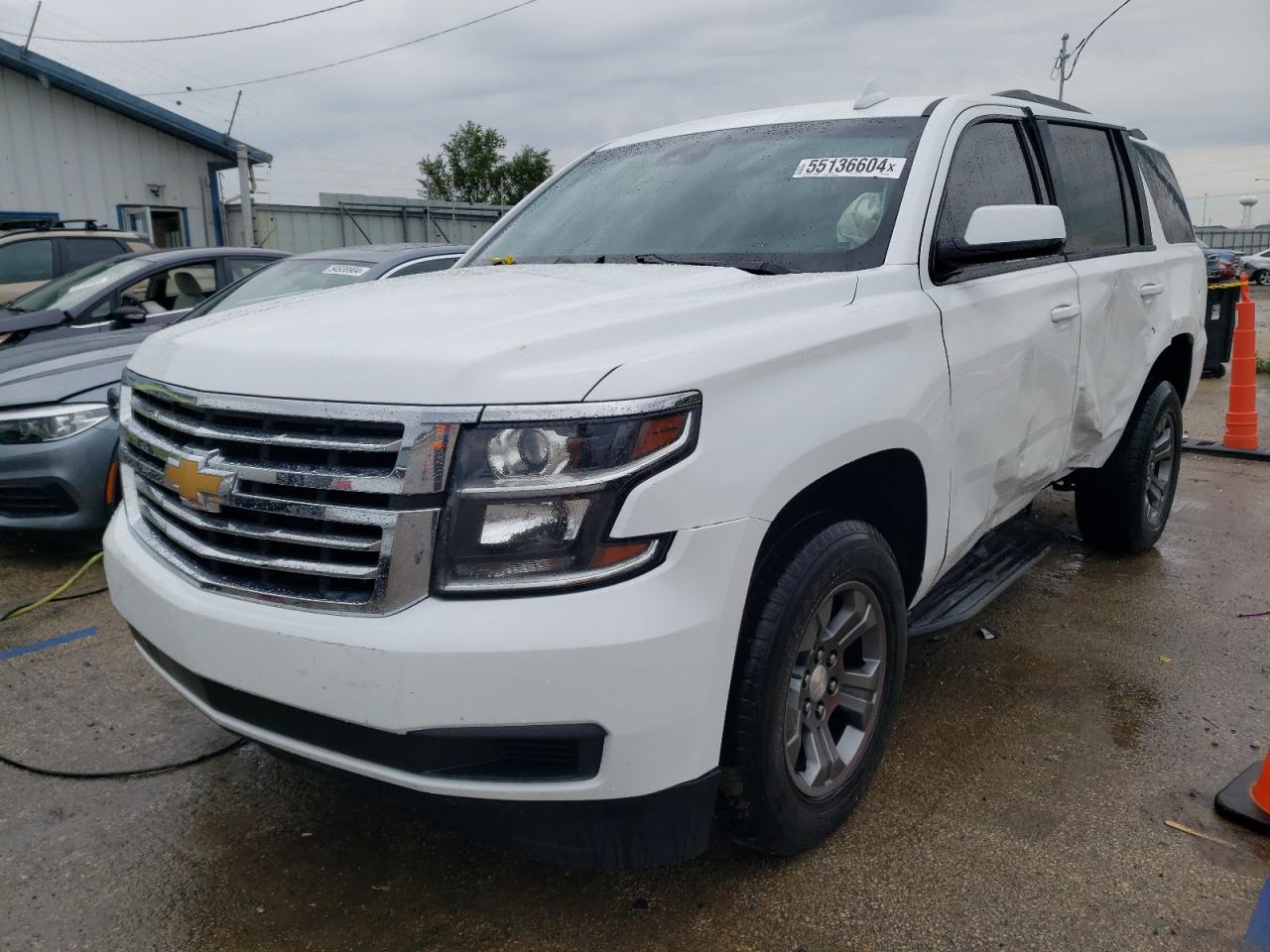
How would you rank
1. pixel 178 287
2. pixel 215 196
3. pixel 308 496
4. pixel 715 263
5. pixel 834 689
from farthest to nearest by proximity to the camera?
1. pixel 215 196
2. pixel 178 287
3. pixel 715 263
4. pixel 834 689
5. pixel 308 496

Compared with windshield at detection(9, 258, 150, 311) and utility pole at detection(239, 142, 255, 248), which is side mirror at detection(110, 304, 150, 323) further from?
utility pole at detection(239, 142, 255, 248)

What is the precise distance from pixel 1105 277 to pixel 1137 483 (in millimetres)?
1160

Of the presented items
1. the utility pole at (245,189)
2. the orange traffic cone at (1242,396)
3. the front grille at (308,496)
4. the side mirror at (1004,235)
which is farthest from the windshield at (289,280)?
the utility pole at (245,189)

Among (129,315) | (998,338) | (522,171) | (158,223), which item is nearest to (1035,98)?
(998,338)

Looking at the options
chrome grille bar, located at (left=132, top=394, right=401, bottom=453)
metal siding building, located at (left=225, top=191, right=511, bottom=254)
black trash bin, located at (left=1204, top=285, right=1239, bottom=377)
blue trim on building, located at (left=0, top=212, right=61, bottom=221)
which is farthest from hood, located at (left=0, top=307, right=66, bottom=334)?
metal siding building, located at (left=225, top=191, right=511, bottom=254)

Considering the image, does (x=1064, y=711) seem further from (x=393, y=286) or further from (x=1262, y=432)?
(x=1262, y=432)

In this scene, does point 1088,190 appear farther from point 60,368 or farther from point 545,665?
point 60,368

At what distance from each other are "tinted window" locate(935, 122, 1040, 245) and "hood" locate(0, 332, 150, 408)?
3.76 metres

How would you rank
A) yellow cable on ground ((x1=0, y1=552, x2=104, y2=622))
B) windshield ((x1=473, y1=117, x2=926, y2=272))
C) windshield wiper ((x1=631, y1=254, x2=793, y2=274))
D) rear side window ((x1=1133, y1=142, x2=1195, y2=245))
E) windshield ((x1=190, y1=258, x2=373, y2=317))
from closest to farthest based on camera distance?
1. windshield wiper ((x1=631, y1=254, x2=793, y2=274))
2. windshield ((x1=473, y1=117, x2=926, y2=272))
3. yellow cable on ground ((x1=0, y1=552, x2=104, y2=622))
4. rear side window ((x1=1133, y1=142, x2=1195, y2=245))
5. windshield ((x1=190, y1=258, x2=373, y2=317))

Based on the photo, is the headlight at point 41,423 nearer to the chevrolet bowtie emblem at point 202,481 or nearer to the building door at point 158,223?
the chevrolet bowtie emblem at point 202,481

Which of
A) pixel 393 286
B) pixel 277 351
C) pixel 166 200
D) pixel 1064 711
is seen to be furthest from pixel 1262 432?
pixel 166 200

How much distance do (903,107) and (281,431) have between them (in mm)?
2290

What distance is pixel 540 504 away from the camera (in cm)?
186

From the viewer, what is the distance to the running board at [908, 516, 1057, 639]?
10.3ft
